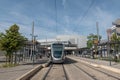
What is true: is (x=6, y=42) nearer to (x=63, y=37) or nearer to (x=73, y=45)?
(x=73, y=45)

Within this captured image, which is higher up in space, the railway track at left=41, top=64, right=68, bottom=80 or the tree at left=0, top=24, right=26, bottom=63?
the tree at left=0, top=24, right=26, bottom=63

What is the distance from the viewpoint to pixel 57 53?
41219 millimetres

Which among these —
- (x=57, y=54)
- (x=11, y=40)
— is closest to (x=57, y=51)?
(x=57, y=54)

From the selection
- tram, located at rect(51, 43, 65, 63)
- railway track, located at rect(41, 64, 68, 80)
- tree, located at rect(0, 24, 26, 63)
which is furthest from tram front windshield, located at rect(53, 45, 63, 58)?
railway track, located at rect(41, 64, 68, 80)

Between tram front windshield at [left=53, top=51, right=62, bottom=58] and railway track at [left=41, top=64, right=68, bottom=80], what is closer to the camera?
railway track at [left=41, top=64, right=68, bottom=80]

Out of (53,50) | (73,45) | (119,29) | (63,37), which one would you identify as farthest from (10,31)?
(63,37)

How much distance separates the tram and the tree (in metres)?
8.95

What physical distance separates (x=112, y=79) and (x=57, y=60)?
24.0 meters

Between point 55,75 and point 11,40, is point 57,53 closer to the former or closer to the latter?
point 11,40

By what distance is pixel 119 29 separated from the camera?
297 feet

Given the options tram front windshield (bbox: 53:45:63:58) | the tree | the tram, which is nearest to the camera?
the tree

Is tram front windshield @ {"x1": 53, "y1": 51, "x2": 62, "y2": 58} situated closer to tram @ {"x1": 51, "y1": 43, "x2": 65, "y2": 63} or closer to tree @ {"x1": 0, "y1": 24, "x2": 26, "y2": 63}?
tram @ {"x1": 51, "y1": 43, "x2": 65, "y2": 63}

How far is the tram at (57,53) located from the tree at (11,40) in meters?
8.95

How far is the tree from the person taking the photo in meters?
32.2
